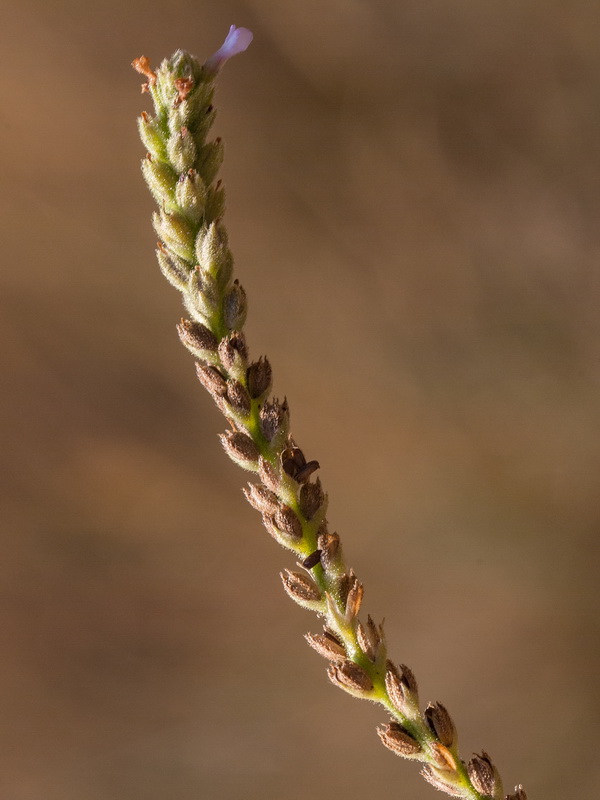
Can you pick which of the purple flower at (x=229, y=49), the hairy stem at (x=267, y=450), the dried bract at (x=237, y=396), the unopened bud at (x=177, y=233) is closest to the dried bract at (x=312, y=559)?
the hairy stem at (x=267, y=450)

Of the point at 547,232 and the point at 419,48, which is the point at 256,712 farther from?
the point at 419,48

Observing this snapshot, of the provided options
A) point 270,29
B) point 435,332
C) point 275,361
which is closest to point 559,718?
point 435,332

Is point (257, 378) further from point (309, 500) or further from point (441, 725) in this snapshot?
point (441, 725)

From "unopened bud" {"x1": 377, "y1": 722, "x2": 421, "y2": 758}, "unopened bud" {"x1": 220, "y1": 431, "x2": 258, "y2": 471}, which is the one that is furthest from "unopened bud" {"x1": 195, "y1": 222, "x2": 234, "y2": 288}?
"unopened bud" {"x1": 377, "y1": 722, "x2": 421, "y2": 758}

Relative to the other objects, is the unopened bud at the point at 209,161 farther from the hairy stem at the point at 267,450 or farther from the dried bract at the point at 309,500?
the dried bract at the point at 309,500

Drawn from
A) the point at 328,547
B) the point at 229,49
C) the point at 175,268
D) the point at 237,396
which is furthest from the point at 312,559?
the point at 229,49

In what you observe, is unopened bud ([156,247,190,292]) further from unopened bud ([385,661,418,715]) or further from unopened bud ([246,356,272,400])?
unopened bud ([385,661,418,715])
